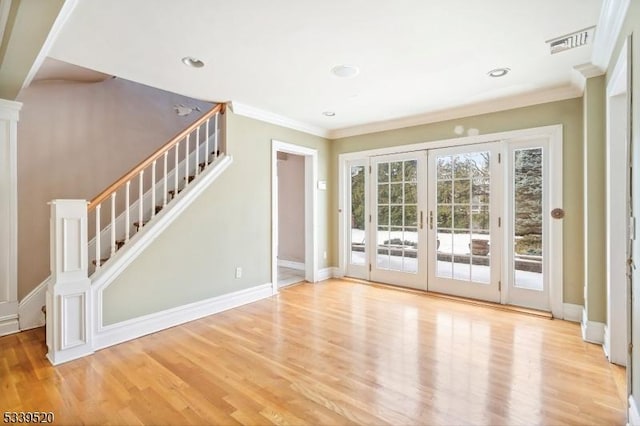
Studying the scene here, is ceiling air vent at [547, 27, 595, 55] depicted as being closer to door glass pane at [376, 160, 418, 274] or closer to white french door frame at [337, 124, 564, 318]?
white french door frame at [337, 124, 564, 318]

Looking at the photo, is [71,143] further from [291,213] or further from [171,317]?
[291,213]

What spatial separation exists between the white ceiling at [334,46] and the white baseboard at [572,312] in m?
2.31

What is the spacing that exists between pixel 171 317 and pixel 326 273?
108 inches

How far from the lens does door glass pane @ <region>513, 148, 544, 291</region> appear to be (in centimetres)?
367

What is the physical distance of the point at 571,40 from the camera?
242 centimetres

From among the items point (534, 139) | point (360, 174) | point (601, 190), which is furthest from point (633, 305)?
point (360, 174)

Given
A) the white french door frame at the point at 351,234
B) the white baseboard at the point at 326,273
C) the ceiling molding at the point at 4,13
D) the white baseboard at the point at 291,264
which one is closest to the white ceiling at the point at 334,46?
the ceiling molding at the point at 4,13

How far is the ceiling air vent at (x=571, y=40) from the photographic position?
233cm

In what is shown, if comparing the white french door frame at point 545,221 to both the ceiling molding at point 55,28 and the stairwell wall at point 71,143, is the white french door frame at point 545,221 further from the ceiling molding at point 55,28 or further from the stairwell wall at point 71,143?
the stairwell wall at point 71,143

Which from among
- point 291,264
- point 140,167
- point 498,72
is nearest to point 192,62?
point 140,167

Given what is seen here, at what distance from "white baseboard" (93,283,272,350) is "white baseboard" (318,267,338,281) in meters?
1.16

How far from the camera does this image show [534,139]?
3.68 metres

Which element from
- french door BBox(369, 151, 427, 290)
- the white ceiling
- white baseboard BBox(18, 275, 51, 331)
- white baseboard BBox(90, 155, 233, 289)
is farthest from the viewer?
french door BBox(369, 151, 427, 290)

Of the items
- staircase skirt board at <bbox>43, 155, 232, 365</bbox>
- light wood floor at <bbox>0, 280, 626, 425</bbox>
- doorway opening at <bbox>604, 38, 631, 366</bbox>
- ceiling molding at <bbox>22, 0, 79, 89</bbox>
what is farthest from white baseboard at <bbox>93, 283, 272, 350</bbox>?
doorway opening at <bbox>604, 38, 631, 366</bbox>
